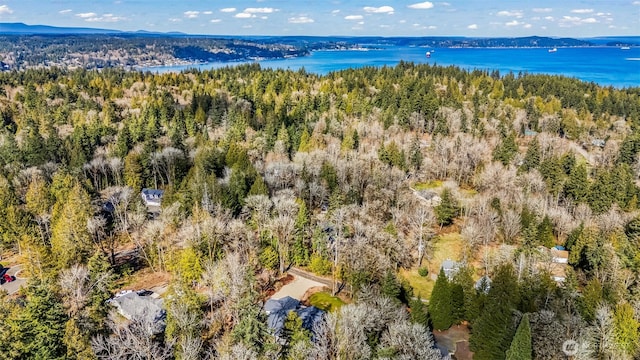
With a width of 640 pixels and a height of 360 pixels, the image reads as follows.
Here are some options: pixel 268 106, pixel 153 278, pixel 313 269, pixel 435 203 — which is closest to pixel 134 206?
pixel 153 278

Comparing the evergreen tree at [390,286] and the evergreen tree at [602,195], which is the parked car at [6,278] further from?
the evergreen tree at [602,195]

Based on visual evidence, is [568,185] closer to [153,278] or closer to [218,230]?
[218,230]

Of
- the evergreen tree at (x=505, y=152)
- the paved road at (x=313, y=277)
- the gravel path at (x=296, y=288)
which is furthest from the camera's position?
the evergreen tree at (x=505, y=152)

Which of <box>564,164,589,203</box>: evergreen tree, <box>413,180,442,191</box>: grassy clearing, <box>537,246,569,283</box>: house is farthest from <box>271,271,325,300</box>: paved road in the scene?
<box>564,164,589,203</box>: evergreen tree

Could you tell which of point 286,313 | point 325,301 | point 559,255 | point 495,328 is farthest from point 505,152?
point 286,313

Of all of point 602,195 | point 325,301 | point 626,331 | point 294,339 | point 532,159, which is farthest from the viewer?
point 532,159

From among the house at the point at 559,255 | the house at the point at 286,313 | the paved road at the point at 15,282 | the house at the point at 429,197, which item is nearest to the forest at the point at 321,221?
the house at the point at 429,197

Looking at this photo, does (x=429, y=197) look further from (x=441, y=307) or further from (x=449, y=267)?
(x=441, y=307)
